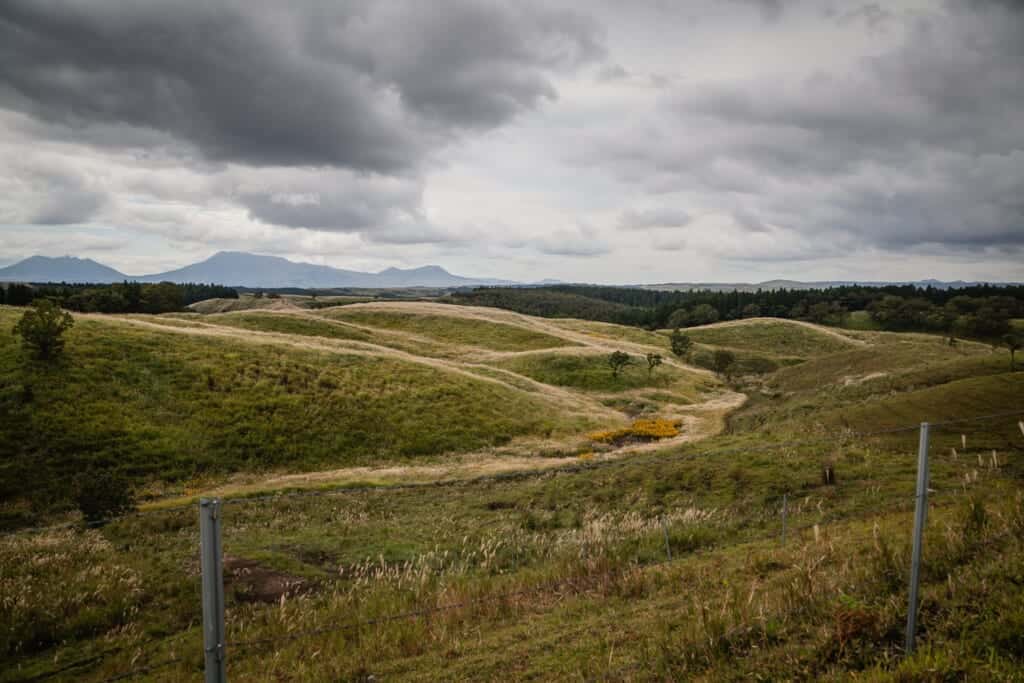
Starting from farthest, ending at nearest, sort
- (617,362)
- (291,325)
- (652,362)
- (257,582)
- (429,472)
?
(291,325) < (652,362) < (617,362) < (429,472) < (257,582)

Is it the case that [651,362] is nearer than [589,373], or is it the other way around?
[589,373]

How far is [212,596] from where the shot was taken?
16.6 ft

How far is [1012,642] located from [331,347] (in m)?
64.0

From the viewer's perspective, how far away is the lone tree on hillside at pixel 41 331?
40.1 metres

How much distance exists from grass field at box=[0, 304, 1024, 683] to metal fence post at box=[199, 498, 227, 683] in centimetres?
370

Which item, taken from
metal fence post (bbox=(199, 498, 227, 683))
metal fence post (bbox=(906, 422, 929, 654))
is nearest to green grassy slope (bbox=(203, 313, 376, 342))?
metal fence post (bbox=(199, 498, 227, 683))

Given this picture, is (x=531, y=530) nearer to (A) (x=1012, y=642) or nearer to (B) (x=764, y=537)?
(B) (x=764, y=537)

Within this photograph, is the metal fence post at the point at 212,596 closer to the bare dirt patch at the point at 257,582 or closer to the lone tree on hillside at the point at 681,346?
the bare dirt patch at the point at 257,582

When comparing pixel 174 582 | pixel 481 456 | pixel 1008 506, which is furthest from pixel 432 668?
pixel 481 456

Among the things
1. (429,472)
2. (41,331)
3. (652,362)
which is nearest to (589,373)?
(652,362)

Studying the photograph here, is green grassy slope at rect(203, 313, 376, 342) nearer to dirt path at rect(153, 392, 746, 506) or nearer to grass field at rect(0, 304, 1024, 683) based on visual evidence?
grass field at rect(0, 304, 1024, 683)

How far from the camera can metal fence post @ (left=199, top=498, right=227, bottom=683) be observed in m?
4.96

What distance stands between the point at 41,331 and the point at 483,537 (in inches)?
1665

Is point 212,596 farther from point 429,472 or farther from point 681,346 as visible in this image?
point 681,346
